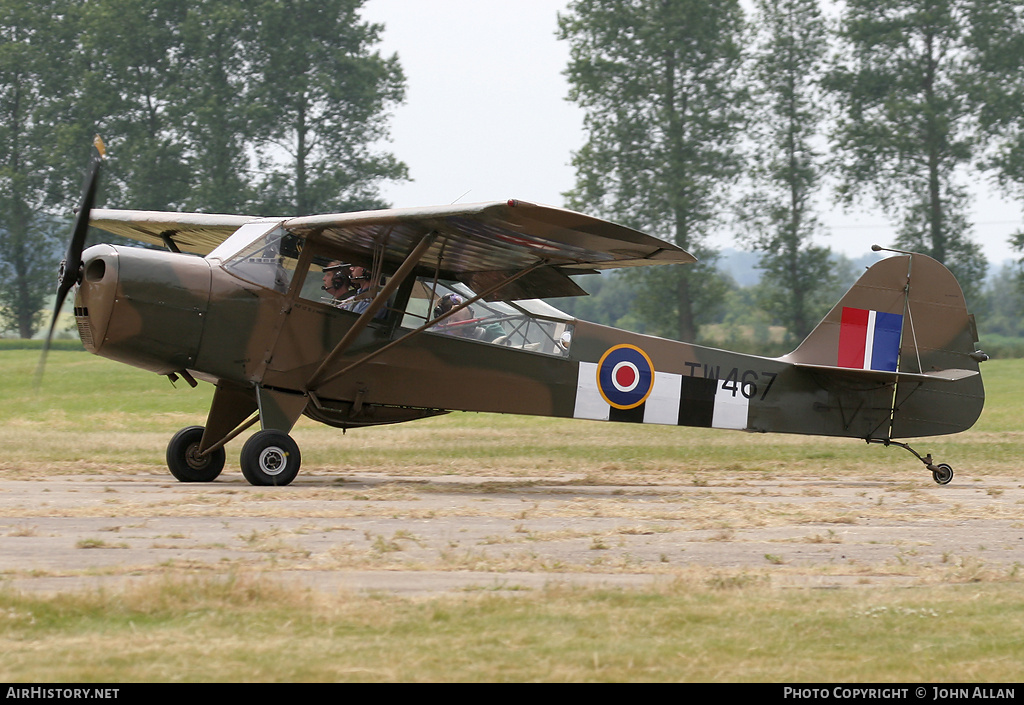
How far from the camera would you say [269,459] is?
11523mm

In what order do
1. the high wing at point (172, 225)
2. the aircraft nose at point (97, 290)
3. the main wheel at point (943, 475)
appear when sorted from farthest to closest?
the high wing at point (172, 225) → the main wheel at point (943, 475) → the aircraft nose at point (97, 290)

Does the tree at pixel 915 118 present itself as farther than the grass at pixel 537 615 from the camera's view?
Yes

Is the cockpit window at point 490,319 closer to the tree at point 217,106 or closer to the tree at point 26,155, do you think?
the tree at point 217,106

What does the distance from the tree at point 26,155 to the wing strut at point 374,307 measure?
4295 centimetres

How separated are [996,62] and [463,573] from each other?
46.7 m

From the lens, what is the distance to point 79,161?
48469 millimetres

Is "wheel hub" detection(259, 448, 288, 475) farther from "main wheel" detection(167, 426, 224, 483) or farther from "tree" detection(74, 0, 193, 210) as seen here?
"tree" detection(74, 0, 193, 210)

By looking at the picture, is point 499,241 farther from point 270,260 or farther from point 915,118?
point 915,118

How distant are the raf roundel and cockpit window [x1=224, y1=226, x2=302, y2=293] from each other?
12.6 ft

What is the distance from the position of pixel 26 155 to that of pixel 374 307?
45182 mm

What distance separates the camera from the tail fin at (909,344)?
14273 millimetres

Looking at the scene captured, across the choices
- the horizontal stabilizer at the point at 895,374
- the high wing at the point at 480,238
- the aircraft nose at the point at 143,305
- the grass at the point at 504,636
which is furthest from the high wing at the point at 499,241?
the grass at the point at 504,636

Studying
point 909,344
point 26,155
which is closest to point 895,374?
point 909,344

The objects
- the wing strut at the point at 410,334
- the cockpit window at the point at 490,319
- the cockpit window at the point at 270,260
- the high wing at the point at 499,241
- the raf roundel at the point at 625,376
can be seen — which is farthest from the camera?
the raf roundel at the point at 625,376
